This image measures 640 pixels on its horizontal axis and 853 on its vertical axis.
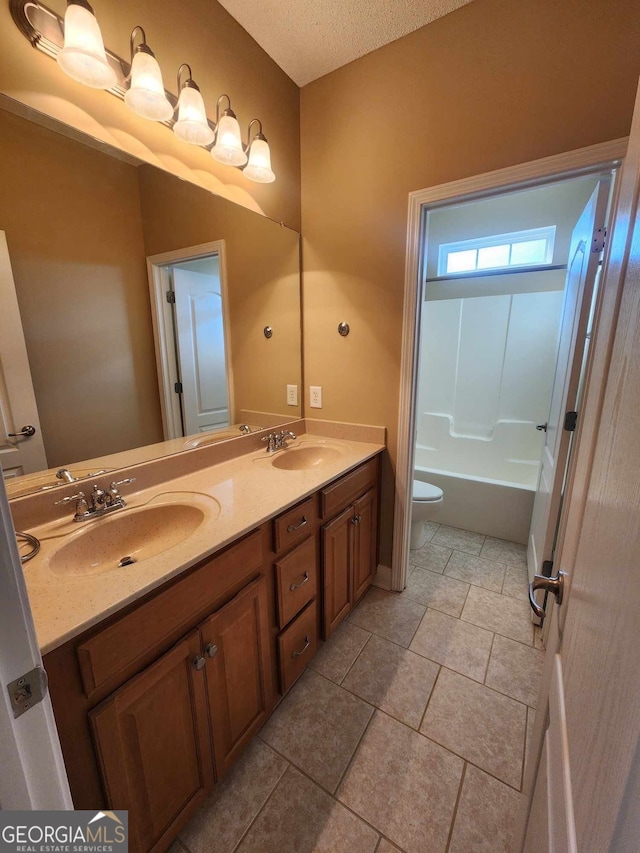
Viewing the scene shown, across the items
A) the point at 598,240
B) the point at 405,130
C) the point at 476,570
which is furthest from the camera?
the point at 476,570

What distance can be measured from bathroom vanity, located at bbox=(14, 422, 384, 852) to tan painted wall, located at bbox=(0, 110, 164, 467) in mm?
227

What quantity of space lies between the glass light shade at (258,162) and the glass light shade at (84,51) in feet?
2.01

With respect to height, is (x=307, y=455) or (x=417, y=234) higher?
(x=417, y=234)

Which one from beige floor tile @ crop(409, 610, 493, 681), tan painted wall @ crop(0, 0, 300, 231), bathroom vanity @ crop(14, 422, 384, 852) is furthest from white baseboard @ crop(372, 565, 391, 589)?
tan painted wall @ crop(0, 0, 300, 231)

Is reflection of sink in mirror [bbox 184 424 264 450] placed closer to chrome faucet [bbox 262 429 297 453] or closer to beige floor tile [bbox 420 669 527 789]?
chrome faucet [bbox 262 429 297 453]

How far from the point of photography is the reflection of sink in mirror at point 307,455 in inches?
70.4

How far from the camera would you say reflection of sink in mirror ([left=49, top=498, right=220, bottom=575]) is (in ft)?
3.12

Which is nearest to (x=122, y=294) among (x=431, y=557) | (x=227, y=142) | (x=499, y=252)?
(x=227, y=142)

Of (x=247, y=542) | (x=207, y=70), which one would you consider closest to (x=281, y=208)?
(x=207, y=70)

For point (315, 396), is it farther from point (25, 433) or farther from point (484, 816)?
point (484, 816)

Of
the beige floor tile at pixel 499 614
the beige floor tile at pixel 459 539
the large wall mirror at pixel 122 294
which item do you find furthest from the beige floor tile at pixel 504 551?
the large wall mirror at pixel 122 294

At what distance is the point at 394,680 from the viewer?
1.46m

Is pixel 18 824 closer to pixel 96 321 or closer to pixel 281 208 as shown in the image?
pixel 96 321

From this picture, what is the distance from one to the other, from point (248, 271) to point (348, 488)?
1212mm
